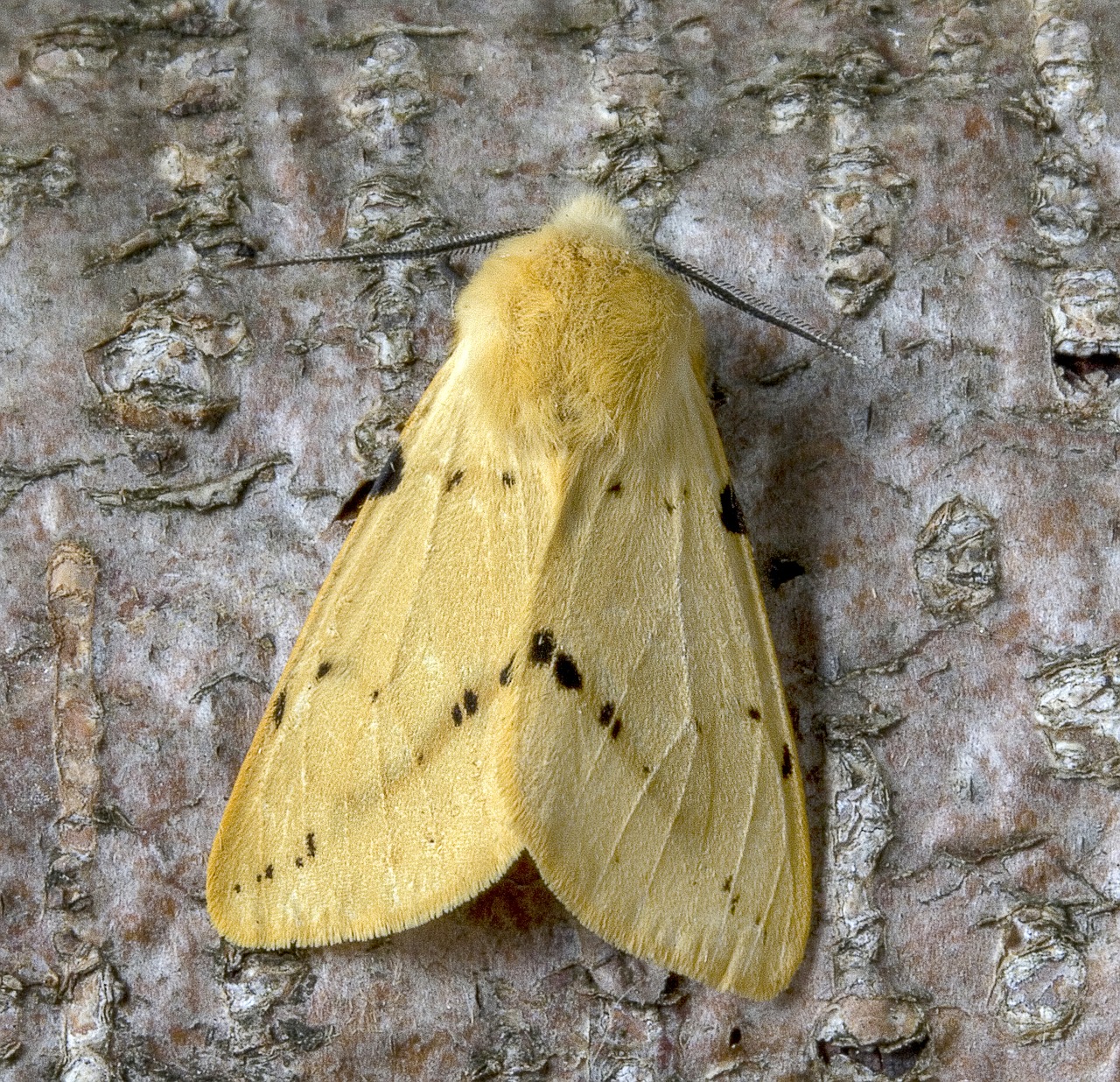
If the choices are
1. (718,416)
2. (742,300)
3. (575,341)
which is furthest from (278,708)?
(742,300)

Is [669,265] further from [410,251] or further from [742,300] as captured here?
[410,251]

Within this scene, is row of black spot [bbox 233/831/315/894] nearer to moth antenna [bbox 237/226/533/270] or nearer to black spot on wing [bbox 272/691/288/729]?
black spot on wing [bbox 272/691/288/729]

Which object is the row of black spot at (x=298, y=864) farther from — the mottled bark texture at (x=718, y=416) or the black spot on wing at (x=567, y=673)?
the black spot on wing at (x=567, y=673)

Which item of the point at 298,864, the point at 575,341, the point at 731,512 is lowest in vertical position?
the point at 298,864

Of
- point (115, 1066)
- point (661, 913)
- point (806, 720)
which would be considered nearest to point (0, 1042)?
point (115, 1066)

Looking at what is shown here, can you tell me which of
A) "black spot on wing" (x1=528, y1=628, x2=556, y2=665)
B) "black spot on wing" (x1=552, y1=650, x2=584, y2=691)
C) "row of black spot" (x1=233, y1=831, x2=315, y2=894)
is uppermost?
"black spot on wing" (x1=528, y1=628, x2=556, y2=665)

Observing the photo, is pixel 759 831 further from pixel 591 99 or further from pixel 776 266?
pixel 591 99

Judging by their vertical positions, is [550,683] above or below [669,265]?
below

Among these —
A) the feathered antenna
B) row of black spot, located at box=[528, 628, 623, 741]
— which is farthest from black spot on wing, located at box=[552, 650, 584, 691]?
the feathered antenna
